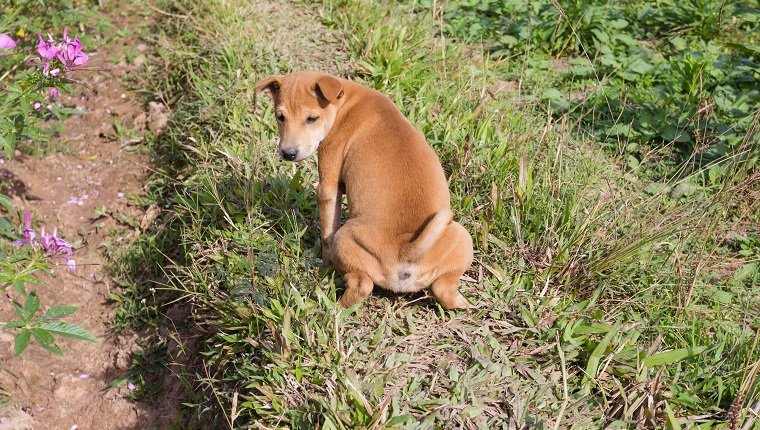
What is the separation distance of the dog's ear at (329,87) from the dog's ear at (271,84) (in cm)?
27

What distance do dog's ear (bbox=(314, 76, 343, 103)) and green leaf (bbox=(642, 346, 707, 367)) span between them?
2.30m

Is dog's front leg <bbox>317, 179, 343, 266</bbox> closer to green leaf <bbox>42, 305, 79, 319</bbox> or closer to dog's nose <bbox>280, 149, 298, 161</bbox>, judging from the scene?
dog's nose <bbox>280, 149, 298, 161</bbox>

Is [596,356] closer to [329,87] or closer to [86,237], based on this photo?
[329,87]

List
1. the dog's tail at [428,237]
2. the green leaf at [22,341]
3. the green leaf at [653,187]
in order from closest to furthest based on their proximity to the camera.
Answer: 1. the green leaf at [22,341]
2. the dog's tail at [428,237]
3. the green leaf at [653,187]

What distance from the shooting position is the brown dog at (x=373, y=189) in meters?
3.98

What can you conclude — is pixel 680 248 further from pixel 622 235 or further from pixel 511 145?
pixel 511 145

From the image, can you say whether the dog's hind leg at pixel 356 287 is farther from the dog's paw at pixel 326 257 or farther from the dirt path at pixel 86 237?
the dirt path at pixel 86 237

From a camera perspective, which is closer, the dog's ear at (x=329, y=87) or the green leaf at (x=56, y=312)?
the green leaf at (x=56, y=312)

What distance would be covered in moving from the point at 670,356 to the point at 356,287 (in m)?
1.82

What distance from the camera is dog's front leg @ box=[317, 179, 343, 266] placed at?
4324 millimetres

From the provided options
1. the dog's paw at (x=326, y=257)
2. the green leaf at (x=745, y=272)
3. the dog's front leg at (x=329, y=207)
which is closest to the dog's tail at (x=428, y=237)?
the dog's front leg at (x=329, y=207)

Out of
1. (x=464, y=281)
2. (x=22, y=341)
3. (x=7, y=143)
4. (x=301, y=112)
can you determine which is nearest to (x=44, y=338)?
(x=22, y=341)

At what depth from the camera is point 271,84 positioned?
4.36m

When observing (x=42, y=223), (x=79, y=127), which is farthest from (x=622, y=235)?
(x=79, y=127)
